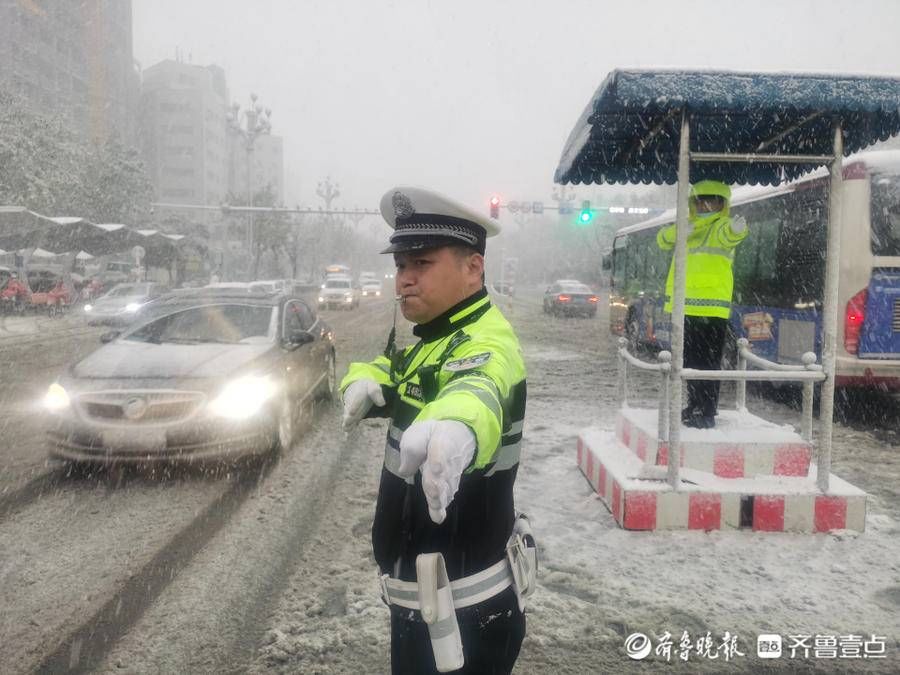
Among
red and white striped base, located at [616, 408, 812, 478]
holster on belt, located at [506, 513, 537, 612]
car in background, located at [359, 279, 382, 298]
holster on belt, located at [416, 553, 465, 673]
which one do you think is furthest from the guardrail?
car in background, located at [359, 279, 382, 298]

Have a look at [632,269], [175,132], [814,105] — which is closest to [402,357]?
[814,105]

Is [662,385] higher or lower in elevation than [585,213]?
lower

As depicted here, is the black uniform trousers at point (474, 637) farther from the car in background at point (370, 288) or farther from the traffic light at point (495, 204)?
the car in background at point (370, 288)

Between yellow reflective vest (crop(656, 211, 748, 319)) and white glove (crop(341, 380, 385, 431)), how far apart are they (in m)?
3.33

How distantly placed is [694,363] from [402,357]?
3475 mm

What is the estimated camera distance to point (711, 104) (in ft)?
13.0

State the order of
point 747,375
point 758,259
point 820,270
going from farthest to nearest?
point 758,259
point 820,270
point 747,375

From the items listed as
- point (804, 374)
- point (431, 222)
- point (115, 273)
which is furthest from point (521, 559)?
point (115, 273)

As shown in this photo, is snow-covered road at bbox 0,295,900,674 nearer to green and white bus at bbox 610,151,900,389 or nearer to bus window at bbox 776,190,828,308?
green and white bus at bbox 610,151,900,389

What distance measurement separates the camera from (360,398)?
6.01 feet

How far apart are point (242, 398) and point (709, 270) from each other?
381 centimetres

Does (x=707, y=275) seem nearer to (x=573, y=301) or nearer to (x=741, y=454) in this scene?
(x=741, y=454)

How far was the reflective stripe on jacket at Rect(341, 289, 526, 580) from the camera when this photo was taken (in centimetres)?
161

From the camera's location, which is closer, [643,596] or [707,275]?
[643,596]
